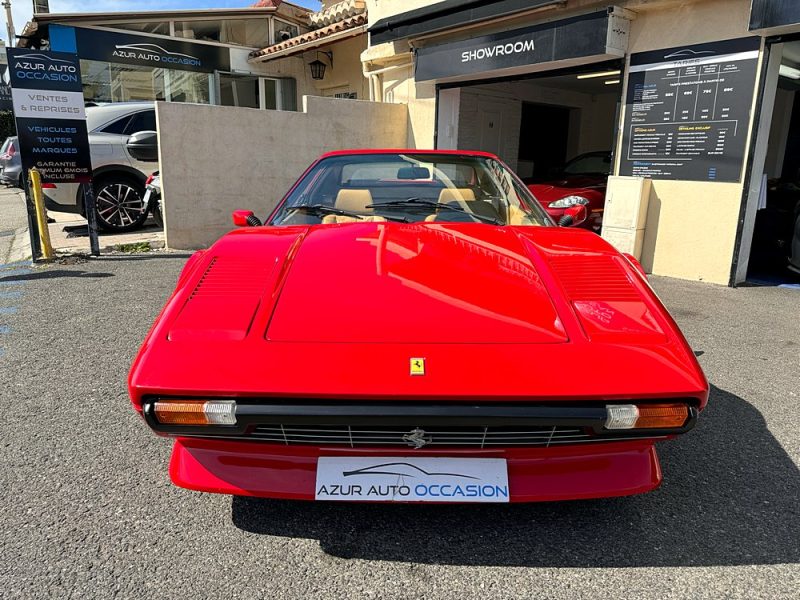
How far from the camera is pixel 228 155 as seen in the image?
7.58 meters

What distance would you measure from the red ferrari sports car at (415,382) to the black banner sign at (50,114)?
5182 mm

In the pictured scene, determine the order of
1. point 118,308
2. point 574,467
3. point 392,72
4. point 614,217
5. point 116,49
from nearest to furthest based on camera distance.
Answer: point 574,467, point 118,308, point 614,217, point 392,72, point 116,49

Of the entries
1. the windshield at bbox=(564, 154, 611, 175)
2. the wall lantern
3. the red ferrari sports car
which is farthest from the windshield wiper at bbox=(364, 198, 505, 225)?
the wall lantern

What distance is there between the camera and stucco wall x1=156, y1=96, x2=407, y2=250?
719 centimetres

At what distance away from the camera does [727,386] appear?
3271 millimetres

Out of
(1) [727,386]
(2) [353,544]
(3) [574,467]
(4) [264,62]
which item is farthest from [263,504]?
(4) [264,62]

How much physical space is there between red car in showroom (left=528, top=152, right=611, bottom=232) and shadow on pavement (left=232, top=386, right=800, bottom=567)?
4.34 metres

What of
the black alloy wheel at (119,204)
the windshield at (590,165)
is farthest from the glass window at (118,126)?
the windshield at (590,165)

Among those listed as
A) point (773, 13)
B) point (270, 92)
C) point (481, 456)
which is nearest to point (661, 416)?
point (481, 456)

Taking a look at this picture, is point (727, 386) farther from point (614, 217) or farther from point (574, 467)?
point (614, 217)

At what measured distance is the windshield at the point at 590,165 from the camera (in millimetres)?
8562

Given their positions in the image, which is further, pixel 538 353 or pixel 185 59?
pixel 185 59

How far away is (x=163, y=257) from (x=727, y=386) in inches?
237

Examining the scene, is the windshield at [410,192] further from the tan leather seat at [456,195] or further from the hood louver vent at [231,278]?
the hood louver vent at [231,278]
